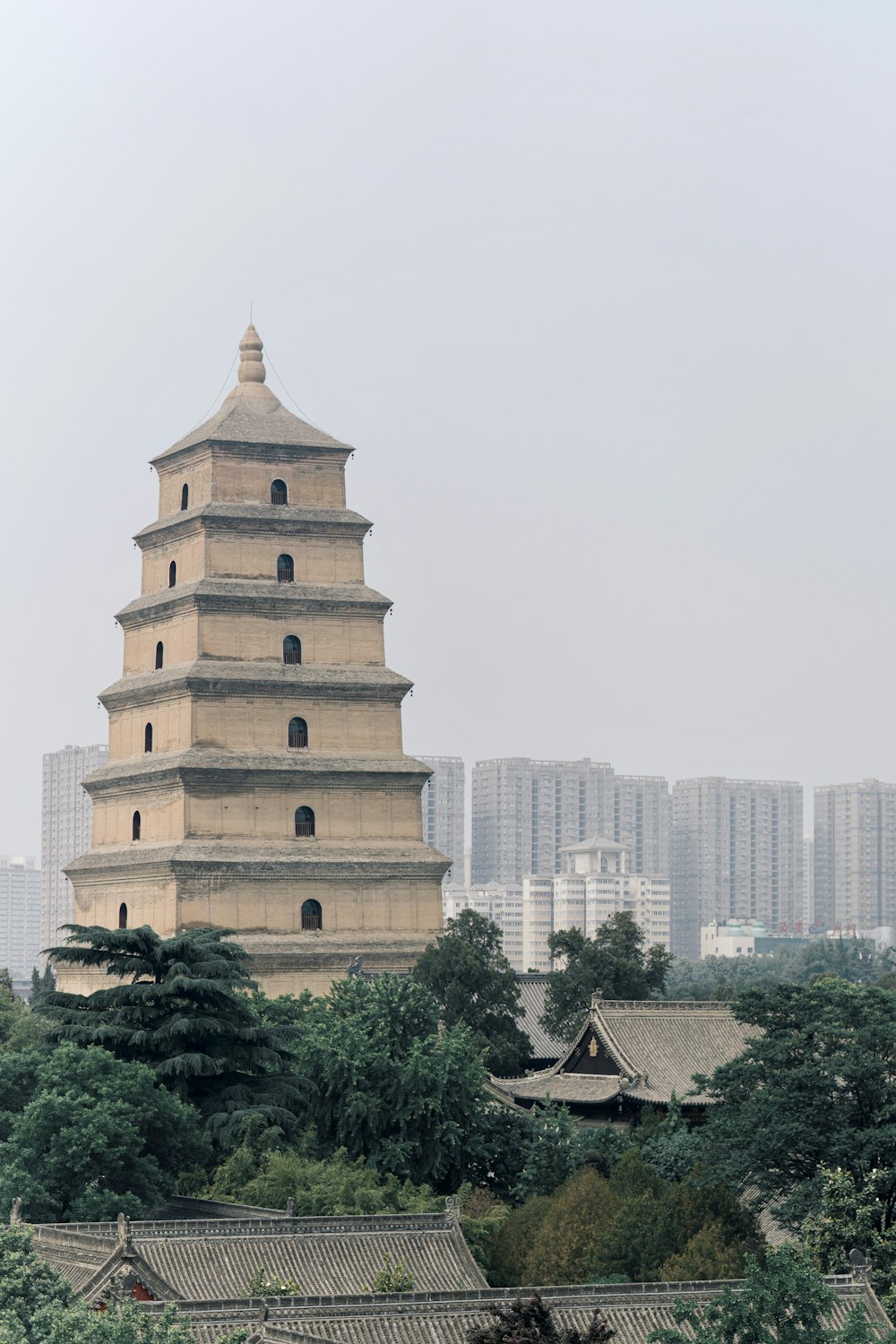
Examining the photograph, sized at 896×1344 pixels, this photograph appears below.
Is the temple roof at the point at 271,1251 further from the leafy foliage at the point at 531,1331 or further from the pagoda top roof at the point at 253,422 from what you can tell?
the pagoda top roof at the point at 253,422

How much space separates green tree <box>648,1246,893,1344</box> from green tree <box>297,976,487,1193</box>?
53.3 ft

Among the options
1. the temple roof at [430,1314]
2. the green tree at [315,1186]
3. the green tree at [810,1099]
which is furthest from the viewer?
the green tree at [315,1186]

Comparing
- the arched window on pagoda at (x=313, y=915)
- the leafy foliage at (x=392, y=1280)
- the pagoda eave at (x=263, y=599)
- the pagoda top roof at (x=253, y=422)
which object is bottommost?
the leafy foliage at (x=392, y=1280)

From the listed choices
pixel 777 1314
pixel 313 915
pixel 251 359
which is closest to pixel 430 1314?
pixel 777 1314

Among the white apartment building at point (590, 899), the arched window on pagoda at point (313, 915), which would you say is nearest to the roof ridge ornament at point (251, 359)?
the arched window on pagoda at point (313, 915)

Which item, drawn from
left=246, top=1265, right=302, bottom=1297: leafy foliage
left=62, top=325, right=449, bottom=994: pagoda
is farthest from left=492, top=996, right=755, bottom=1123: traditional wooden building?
left=246, top=1265, right=302, bottom=1297: leafy foliage

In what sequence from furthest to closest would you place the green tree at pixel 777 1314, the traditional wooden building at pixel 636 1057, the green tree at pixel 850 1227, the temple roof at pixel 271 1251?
the traditional wooden building at pixel 636 1057 → the green tree at pixel 850 1227 → the temple roof at pixel 271 1251 → the green tree at pixel 777 1314

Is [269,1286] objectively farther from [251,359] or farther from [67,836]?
[67,836]

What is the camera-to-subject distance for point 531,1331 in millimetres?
24594

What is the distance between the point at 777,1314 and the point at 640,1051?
23.8 m

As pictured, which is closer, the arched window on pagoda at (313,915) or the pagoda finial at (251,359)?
the arched window on pagoda at (313,915)

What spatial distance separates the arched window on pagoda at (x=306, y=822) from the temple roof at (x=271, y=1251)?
89.8 ft

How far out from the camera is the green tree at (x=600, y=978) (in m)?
57.2

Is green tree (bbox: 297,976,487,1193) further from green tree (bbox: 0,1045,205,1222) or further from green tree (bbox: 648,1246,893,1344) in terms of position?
green tree (bbox: 648,1246,893,1344)
